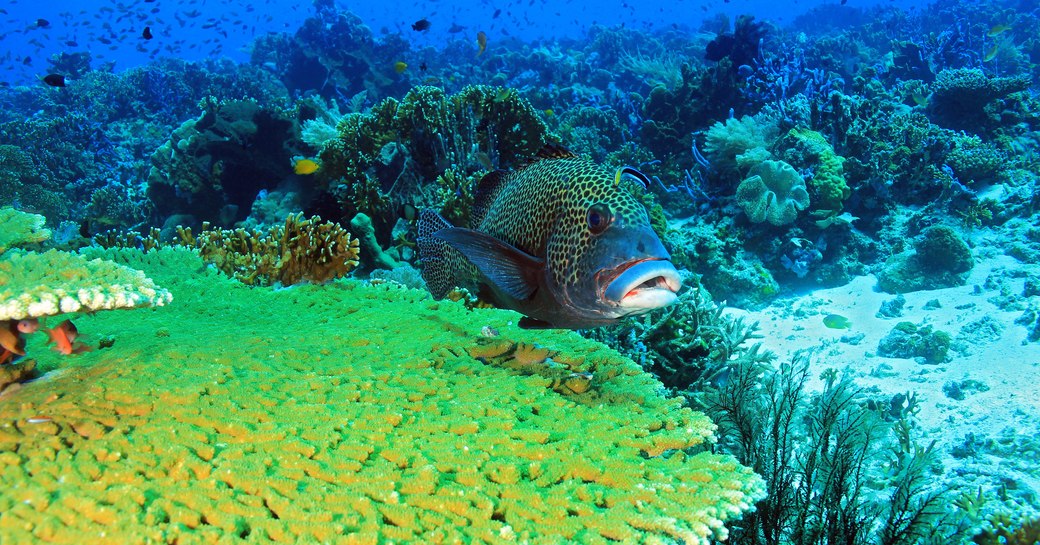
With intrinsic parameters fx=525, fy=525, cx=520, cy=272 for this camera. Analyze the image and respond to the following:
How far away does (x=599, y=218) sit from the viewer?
7.66 feet

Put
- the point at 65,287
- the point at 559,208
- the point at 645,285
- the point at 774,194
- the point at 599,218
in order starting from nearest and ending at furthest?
the point at 645,285, the point at 65,287, the point at 599,218, the point at 559,208, the point at 774,194

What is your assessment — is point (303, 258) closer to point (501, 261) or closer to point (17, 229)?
point (17, 229)

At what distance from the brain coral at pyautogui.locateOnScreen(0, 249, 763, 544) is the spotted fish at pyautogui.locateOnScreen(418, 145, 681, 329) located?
0.59 meters

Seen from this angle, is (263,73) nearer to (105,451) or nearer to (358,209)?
(358,209)

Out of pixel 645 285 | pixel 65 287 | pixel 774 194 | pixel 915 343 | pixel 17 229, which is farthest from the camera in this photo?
pixel 774 194

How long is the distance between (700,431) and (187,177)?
11520 mm

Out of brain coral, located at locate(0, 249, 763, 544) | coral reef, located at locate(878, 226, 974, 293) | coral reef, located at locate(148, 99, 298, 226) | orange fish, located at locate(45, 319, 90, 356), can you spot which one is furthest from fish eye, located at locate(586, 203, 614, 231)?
coral reef, located at locate(148, 99, 298, 226)

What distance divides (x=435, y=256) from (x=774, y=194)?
7.82 meters

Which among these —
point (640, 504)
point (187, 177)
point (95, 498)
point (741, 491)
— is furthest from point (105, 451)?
point (187, 177)

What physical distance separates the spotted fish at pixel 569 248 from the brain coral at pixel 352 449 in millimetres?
595

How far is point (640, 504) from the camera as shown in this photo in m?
1.92

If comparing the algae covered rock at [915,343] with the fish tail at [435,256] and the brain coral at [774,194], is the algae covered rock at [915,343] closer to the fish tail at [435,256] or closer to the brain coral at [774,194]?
the brain coral at [774,194]

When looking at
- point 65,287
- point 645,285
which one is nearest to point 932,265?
point 645,285

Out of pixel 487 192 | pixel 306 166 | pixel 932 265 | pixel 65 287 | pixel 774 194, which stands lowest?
pixel 65 287
